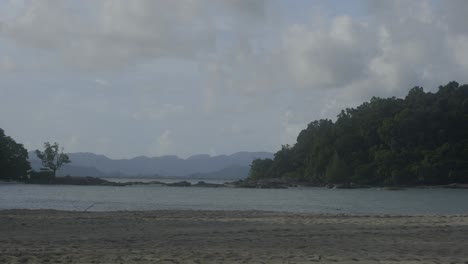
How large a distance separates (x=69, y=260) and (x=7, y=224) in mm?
13526

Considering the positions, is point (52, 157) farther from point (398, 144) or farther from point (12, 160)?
point (398, 144)

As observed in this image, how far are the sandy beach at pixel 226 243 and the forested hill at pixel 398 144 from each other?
11256 centimetres

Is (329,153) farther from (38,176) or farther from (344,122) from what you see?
(38,176)

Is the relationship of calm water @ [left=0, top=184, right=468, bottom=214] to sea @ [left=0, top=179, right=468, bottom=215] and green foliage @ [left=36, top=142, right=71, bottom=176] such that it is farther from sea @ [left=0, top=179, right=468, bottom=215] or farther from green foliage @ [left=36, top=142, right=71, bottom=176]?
green foliage @ [left=36, top=142, right=71, bottom=176]

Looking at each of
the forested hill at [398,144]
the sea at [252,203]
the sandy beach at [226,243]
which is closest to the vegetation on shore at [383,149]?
the forested hill at [398,144]

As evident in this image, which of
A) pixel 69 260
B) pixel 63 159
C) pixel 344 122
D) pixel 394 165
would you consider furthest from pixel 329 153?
pixel 69 260

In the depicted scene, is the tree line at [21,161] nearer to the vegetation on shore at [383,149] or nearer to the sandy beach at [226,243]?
the vegetation on shore at [383,149]

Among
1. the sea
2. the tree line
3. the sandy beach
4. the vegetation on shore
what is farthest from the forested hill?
the sandy beach

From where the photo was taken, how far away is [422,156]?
138000mm

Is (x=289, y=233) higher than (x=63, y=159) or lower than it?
lower

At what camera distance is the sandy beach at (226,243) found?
53.8ft

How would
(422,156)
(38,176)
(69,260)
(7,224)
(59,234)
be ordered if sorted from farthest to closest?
(38,176)
(422,156)
(7,224)
(59,234)
(69,260)

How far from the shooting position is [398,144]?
143250 millimetres

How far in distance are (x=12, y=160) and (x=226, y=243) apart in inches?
5583
